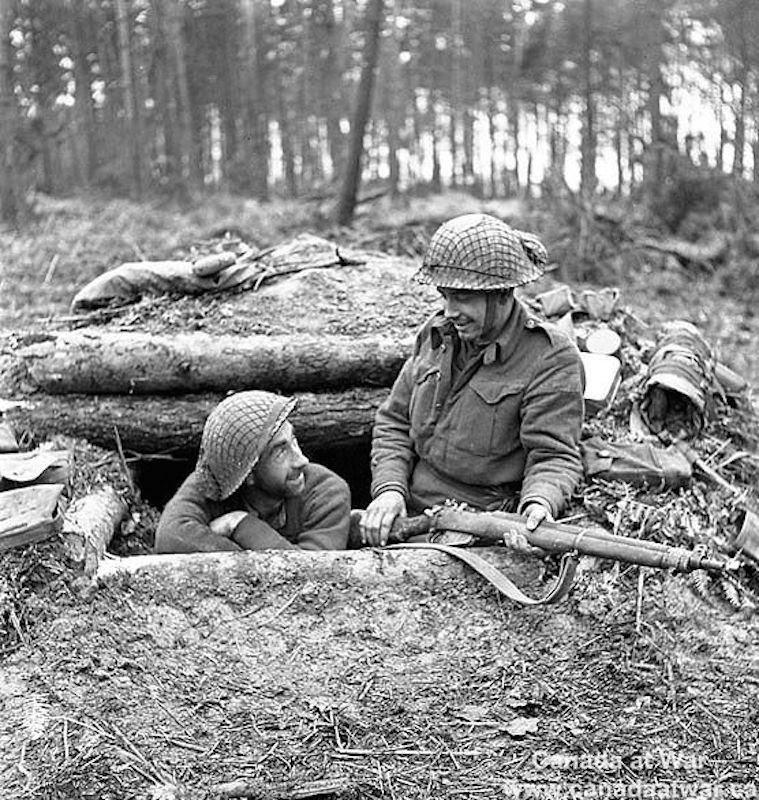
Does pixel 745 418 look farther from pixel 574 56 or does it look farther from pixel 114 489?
pixel 574 56

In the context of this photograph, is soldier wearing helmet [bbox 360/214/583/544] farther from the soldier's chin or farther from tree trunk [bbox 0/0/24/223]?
tree trunk [bbox 0/0/24/223]

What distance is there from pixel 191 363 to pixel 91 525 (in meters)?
1.42

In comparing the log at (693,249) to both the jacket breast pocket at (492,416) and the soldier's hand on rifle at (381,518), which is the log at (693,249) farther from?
the soldier's hand on rifle at (381,518)

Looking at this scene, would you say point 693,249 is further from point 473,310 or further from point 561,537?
point 561,537

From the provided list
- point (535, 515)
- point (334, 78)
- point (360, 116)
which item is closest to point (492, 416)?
point (535, 515)

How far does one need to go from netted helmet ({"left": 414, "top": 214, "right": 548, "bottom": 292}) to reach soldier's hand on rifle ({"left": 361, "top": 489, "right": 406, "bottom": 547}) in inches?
40.5

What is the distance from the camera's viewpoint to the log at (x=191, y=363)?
5.50 m

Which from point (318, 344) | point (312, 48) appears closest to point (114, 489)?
point (318, 344)

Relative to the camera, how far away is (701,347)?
596cm

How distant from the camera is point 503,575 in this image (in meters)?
4.06

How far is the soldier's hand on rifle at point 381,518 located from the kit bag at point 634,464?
97 cm

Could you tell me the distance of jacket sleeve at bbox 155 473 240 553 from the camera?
4371mm

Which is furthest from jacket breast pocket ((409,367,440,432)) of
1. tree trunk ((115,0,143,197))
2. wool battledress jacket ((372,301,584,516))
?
tree trunk ((115,0,143,197))

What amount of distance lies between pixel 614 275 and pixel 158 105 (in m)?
18.1
